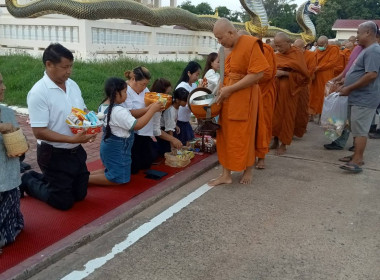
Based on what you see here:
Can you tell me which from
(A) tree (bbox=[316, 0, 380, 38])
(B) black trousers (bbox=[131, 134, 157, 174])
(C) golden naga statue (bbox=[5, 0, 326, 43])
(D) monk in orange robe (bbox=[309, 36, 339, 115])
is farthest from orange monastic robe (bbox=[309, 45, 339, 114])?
(A) tree (bbox=[316, 0, 380, 38])

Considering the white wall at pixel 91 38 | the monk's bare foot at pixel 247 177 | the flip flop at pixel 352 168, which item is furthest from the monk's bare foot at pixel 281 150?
the white wall at pixel 91 38

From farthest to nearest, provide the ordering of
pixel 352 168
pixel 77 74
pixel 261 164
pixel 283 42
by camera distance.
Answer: pixel 77 74, pixel 283 42, pixel 261 164, pixel 352 168

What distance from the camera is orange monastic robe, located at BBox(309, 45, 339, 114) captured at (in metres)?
7.59

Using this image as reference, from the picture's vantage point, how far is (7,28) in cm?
1188

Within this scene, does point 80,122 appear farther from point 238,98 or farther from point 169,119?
point 169,119

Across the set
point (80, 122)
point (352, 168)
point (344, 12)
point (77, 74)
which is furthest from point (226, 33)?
point (344, 12)

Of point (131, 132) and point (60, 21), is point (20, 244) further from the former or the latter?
point (60, 21)

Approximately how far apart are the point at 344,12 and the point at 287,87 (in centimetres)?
4989

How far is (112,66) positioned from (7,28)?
5.00 m

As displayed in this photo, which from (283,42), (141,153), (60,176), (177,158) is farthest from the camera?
(283,42)

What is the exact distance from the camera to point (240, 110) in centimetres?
382

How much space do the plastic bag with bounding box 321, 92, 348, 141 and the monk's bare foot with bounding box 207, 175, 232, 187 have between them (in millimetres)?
2016

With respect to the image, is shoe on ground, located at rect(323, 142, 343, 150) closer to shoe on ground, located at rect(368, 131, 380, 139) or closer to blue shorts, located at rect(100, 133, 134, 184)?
shoe on ground, located at rect(368, 131, 380, 139)

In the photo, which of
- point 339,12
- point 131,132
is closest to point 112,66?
point 131,132
